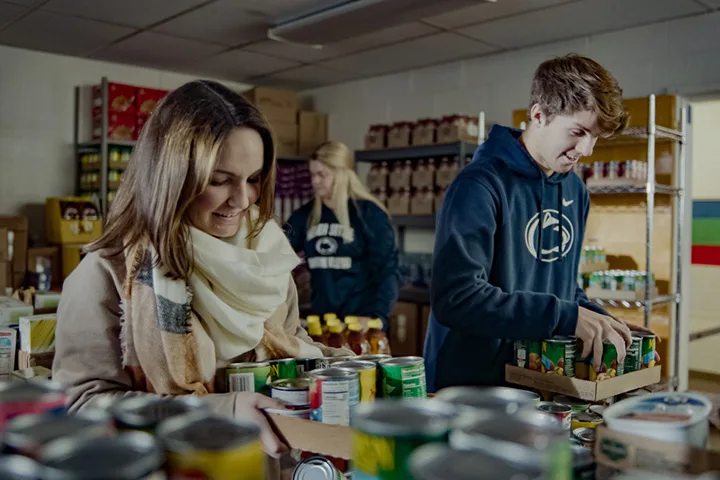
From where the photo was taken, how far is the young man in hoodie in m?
1.72

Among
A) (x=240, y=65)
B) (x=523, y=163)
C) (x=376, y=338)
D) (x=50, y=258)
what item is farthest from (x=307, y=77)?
(x=523, y=163)

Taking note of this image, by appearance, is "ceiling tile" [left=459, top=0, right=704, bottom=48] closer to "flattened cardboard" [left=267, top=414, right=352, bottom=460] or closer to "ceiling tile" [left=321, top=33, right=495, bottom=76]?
"ceiling tile" [left=321, top=33, right=495, bottom=76]

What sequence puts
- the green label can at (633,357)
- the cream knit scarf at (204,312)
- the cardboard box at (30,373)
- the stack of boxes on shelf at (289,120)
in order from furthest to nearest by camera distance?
the stack of boxes on shelf at (289,120) < the cardboard box at (30,373) < the green label can at (633,357) < the cream knit scarf at (204,312)

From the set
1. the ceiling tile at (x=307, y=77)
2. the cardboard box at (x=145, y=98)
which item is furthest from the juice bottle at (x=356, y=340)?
the ceiling tile at (x=307, y=77)

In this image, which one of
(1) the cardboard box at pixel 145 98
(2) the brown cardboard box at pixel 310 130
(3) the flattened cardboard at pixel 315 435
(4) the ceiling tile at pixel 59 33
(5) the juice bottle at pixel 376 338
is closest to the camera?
(3) the flattened cardboard at pixel 315 435

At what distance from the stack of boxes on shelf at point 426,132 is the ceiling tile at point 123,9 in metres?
1.89

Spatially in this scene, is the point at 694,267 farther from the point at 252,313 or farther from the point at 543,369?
the point at 252,313

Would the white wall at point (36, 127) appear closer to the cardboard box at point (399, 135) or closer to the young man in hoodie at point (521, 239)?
the cardboard box at point (399, 135)

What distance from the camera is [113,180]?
17.6 feet

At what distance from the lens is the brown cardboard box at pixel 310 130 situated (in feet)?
21.8

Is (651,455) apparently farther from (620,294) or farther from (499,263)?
(620,294)

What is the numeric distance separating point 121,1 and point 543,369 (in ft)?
12.1

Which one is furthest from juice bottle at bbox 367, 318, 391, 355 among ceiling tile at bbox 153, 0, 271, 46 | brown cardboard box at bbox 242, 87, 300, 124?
brown cardboard box at bbox 242, 87, 300, 124

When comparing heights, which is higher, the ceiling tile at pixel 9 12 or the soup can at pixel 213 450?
the ceiling tile at pixel 9 12
